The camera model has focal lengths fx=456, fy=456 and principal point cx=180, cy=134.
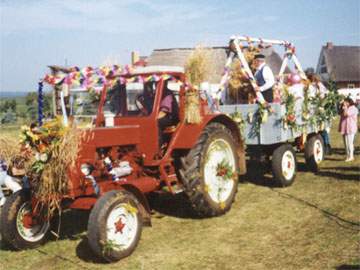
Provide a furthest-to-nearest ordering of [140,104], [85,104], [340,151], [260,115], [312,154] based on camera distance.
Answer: [340,151] < [312,154] < [260,115] < [85,104] < [140,104]

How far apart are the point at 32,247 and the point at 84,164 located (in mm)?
1162

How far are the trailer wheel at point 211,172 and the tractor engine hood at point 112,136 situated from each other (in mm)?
708

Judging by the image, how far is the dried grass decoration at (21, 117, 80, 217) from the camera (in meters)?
4.61

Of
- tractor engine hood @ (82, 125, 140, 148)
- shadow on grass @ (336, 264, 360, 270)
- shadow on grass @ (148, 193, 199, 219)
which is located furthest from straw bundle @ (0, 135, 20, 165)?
shadow on grass @ (336, 264, 360, 270)

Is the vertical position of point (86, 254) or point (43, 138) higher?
point (43, 138)

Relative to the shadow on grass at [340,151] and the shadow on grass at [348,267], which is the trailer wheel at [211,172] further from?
the shadow on grass at [340,151]

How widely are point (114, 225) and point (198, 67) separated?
260 centimetres

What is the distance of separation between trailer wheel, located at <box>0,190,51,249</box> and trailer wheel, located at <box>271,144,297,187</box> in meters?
3.86

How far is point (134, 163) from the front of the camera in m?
5.63

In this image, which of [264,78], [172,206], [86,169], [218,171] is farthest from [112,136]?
[264,78]

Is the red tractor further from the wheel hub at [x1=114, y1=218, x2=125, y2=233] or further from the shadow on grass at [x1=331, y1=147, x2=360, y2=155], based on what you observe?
the shadow on grass at [x1=331, y1=147, x2=360, y2=155]

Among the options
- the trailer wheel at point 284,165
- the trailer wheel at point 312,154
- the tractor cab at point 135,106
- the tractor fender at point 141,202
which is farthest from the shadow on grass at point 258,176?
the tractor fender at point 141,202

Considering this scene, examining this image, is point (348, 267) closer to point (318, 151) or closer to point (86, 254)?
point (86, 254)

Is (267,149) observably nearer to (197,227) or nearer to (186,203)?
(186,203)
